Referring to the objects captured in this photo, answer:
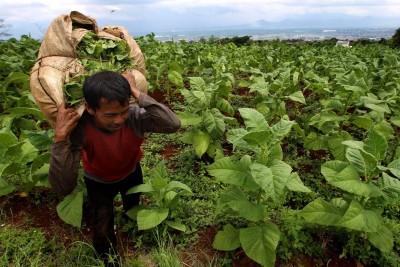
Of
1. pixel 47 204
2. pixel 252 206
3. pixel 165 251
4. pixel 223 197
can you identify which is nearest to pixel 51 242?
pixel 47 204

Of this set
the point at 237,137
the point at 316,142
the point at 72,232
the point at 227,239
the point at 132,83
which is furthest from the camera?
the point at 316,142

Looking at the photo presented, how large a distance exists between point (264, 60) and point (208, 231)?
564 centimetres

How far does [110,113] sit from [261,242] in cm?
140

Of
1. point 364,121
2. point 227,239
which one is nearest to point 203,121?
point 227,239

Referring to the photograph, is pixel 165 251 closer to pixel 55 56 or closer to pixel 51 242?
pixel 51 242

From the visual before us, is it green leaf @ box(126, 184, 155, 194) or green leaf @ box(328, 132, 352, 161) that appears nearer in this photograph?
green leaf @ box(126, 184, 155, 194)

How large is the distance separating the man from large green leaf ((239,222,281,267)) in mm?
958

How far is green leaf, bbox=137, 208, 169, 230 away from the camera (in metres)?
2.55

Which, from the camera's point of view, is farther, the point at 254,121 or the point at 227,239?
the point at 227,239

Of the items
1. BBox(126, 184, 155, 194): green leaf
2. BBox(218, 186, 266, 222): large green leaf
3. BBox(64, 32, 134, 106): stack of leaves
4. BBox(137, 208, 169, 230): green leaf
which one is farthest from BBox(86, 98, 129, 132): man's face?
BBox(218, 186, 266, 222): large green leaf

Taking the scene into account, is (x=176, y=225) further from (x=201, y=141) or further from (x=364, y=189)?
(x=364, y=189)

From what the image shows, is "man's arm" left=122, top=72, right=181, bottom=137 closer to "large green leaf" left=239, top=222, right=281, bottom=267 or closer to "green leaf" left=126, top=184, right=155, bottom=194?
"green leaf" left=126, top=184, right=155, bottom=194

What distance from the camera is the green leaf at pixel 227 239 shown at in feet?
8.43

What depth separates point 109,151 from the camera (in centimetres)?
235
